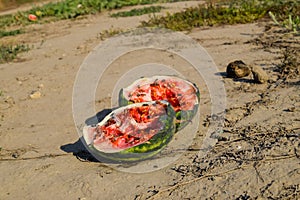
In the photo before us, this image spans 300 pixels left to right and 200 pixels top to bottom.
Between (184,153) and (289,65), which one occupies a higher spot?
(289,65)

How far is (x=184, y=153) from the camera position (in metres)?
3.45

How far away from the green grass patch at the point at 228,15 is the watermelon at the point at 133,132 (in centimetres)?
471

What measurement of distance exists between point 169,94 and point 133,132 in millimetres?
771

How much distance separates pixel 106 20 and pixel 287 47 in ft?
20.9

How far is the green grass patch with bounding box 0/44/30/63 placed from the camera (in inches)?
313

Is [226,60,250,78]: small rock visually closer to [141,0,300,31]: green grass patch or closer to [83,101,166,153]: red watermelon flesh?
[83,101,166,153]: red watermelon flesh

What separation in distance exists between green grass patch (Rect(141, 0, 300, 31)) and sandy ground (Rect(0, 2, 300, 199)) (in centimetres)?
175

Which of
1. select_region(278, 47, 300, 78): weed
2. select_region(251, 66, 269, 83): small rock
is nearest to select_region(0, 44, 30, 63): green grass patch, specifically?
select_region(251, 66, 269, 83): small rock

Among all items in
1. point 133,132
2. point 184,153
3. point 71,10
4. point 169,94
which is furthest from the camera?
point 71,10

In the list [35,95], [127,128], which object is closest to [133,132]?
[127,128]

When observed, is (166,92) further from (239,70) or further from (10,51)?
(10,51)

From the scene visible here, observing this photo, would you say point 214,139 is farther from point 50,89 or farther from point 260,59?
point 50,89

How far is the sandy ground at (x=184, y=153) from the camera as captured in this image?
9.59 ft

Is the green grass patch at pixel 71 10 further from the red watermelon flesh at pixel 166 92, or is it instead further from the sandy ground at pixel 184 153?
the red watermelon flesh at pixel 166 92
